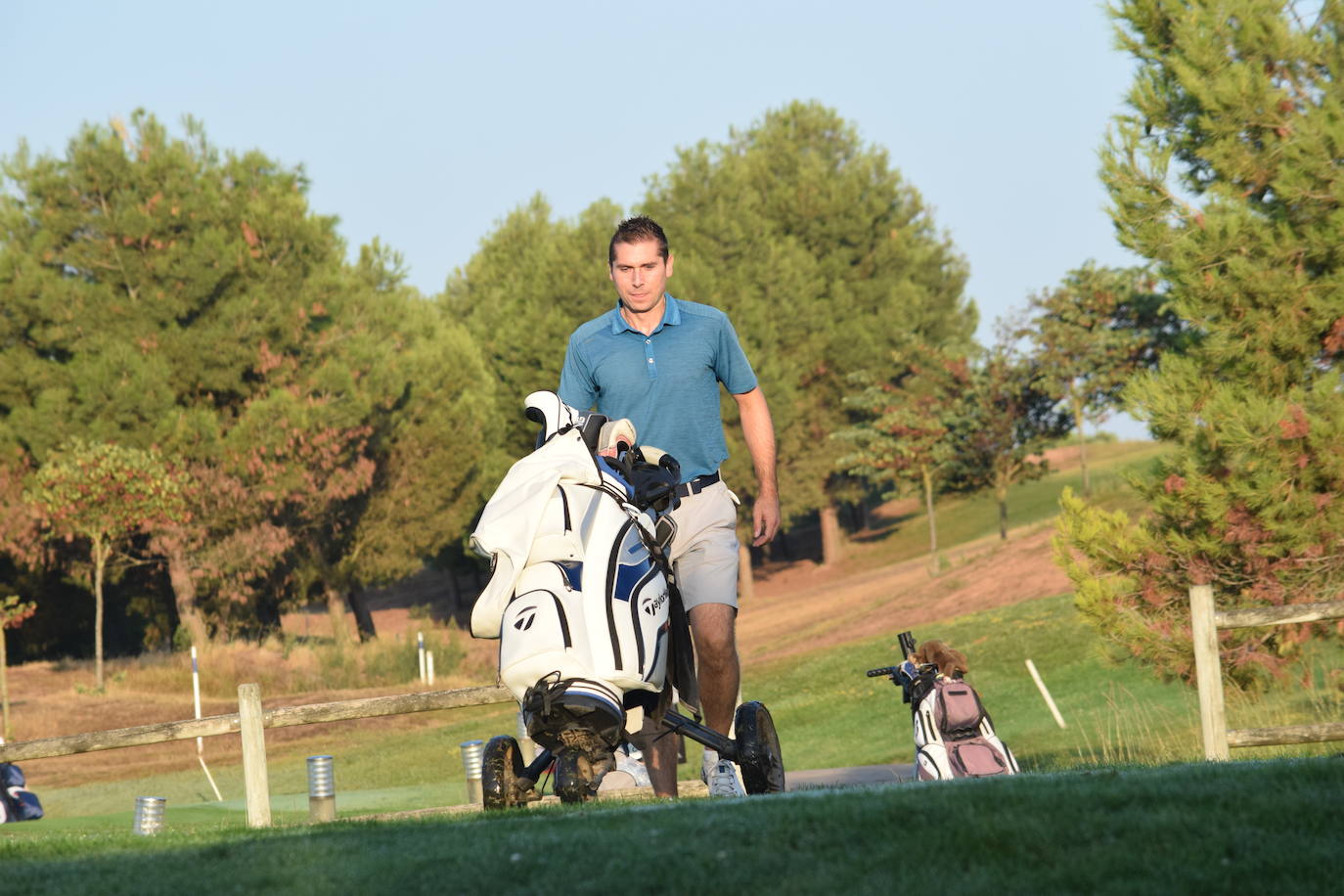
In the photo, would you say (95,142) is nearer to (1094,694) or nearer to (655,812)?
(1094,694)

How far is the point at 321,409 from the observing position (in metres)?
34.8

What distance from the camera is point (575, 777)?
197 inches

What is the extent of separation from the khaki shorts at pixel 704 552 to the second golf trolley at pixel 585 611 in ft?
0.39

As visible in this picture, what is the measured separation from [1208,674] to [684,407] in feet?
13.4

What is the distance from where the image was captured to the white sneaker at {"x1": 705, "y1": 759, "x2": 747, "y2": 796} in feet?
20.5

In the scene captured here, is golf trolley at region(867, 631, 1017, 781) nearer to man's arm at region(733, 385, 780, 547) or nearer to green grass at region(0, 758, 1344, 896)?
man's arm at region(733, 385, 780, 547)

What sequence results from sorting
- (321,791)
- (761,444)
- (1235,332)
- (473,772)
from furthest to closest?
(1235,332)
(473,772)
(321,791)
(761,444)

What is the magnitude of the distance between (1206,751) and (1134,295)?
34.6 metres

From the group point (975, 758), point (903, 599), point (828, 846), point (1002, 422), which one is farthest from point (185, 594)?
point (828, 846)

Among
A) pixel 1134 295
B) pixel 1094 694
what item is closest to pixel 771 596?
pixel 1134 295

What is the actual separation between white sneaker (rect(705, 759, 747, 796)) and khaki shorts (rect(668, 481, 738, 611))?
2.48ft

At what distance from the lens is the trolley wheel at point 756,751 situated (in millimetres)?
5730

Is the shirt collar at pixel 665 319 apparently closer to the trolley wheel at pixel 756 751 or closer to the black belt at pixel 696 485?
the black belt at pixel 696 485

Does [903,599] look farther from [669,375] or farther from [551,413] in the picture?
[551,413]
